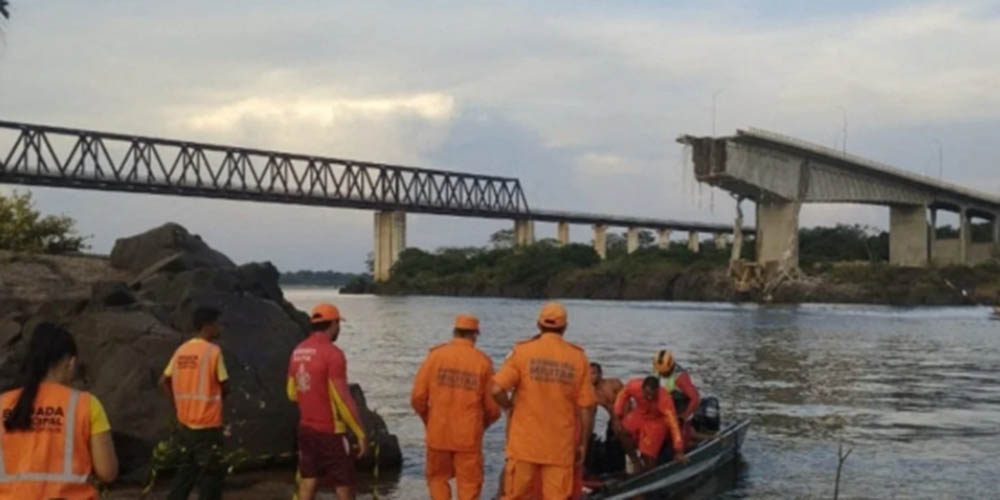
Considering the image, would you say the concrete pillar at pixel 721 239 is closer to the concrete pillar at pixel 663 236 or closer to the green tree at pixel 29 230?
the concrete pillar at pixel 663 236

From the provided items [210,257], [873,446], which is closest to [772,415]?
[873,446]

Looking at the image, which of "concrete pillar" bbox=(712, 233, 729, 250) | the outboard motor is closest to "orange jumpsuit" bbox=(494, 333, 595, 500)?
the outboard motor

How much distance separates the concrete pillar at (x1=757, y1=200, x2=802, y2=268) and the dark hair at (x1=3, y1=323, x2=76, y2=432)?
9998 cm

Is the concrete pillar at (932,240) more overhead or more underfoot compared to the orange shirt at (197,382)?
more overhead

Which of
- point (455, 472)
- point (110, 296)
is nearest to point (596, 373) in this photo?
point (455, 472)

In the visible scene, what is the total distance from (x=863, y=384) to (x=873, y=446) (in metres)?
12.6

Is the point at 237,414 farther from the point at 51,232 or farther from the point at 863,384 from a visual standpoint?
the point at 863,384

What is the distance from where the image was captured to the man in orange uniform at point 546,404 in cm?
876

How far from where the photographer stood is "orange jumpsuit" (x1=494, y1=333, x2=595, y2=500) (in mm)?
8766

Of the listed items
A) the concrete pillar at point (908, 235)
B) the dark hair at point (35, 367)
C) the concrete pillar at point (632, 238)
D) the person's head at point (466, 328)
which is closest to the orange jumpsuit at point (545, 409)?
the person's head at point (466, 328)

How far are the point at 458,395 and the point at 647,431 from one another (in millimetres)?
4038

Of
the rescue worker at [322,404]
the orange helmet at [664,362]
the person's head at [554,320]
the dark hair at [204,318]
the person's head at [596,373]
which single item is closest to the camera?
the person's head at [554,320]

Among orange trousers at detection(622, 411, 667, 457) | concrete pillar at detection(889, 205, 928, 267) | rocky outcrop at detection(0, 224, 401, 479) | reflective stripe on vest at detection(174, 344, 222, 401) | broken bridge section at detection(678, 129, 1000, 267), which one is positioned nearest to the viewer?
reflective stripe on vest at detection(174, 344, 222, 401)

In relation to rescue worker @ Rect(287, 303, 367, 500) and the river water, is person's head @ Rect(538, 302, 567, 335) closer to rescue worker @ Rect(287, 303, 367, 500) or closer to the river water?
rescue worker @ Rect(287, 303, 367, 500)
